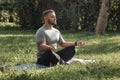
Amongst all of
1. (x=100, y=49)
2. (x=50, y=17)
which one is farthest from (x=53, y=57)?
(x=100, y=49)

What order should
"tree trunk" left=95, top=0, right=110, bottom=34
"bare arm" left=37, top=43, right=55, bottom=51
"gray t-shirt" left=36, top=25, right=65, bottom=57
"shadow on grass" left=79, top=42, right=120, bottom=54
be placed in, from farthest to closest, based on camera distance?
"tree trunk" left=95, top=0, right=110, bottom=34
"shadow on grass" left=79, top=42, right=120, bottom=54
"gray t-shirt" left=36, top=25, right=65, bottom=57
"bare arm" left=37, top=43, right=55, bottom=51

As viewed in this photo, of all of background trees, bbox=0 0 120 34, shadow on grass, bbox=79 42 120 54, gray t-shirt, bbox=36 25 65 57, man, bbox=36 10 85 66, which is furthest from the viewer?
background trees, bbox=0 0 120 34

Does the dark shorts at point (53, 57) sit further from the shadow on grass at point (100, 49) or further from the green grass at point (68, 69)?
the shadow on grass at point (100, 49)

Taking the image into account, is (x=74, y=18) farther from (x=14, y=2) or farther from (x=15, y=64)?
(x=15, y=64)

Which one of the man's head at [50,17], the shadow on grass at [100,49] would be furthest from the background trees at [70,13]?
the man's head at [50,17]

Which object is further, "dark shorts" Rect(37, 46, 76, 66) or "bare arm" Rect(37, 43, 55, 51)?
"dark shorts" Rect(37, 46, 76, 66)

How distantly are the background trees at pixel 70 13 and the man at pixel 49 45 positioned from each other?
606 inches

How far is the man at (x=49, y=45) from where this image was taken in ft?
33.9

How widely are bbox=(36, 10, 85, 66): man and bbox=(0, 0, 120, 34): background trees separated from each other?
1539cm

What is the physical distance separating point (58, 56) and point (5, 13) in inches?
828

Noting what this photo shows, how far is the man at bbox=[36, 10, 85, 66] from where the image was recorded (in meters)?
10.3

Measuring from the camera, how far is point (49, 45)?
10664 millimetres

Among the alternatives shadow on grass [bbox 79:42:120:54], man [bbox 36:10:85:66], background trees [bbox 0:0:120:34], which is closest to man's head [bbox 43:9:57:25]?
man [bbox 36:10:85:66]

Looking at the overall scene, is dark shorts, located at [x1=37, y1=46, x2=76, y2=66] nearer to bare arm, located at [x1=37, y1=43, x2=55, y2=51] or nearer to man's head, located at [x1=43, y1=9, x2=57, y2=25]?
bare arm, located at [x1=37, y1=43, x2=55, y2=51]
